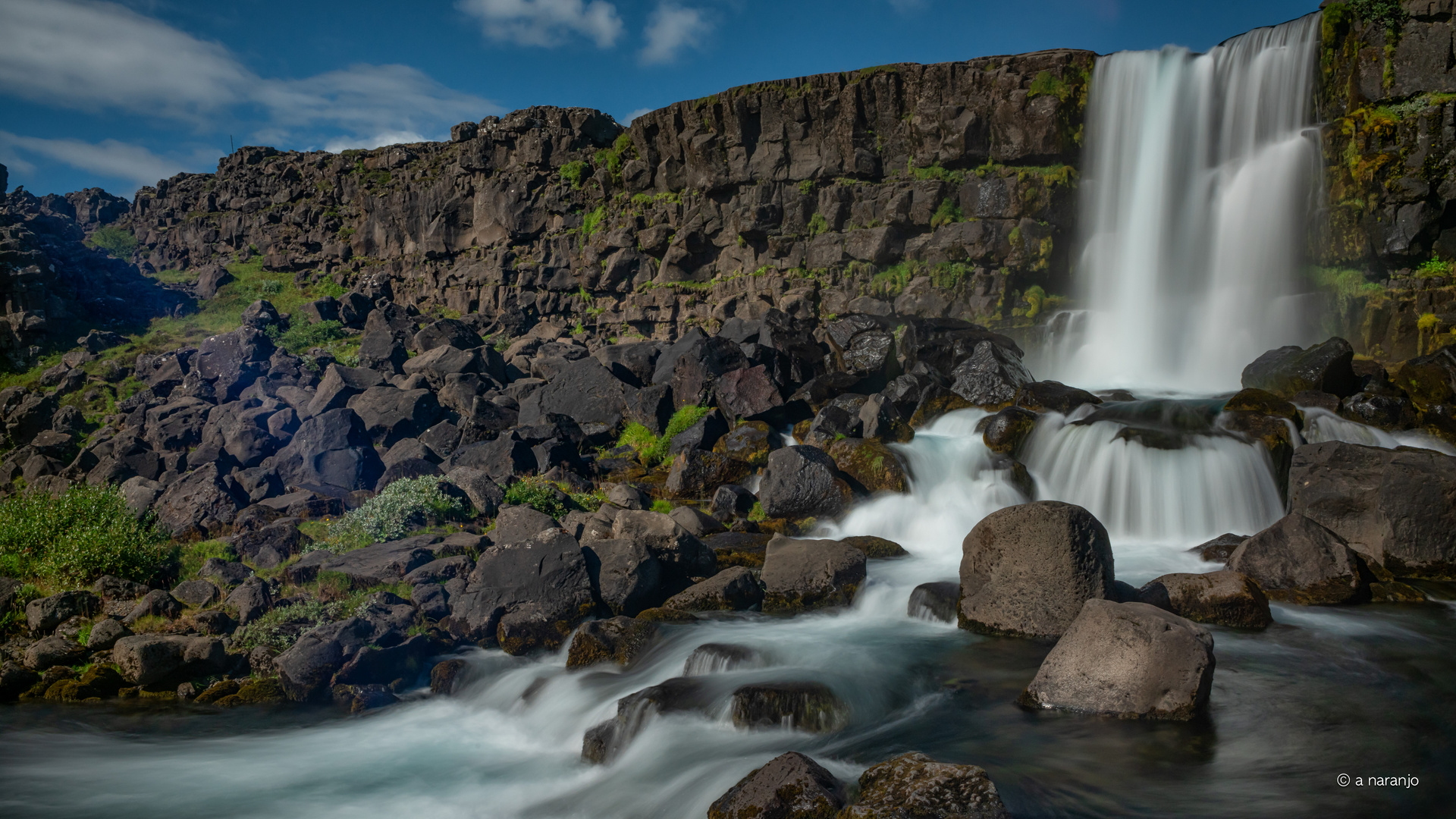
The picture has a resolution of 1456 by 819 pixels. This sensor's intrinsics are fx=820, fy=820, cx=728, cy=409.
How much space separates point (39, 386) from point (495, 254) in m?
22.7

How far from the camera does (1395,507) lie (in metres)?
11.5

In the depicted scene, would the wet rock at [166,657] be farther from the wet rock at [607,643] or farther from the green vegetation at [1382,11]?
the green vegetation at [1382,11]

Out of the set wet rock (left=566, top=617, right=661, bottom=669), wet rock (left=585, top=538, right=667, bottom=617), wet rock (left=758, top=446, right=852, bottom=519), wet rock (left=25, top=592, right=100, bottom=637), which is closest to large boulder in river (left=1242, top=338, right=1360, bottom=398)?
wet rock (left=758, top=446, right=852, bottom=519)

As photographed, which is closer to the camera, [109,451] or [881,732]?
[881,732]

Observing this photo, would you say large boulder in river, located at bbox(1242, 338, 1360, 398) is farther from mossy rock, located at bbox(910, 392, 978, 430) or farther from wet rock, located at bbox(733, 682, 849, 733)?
wet rock, located at bbox(733, 682, 849, 733)

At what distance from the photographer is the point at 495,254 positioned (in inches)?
1770

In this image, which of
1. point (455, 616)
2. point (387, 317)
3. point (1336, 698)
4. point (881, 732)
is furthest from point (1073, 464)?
point (387, 317)

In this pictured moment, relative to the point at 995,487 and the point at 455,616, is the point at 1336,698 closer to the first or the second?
the point at 995,487

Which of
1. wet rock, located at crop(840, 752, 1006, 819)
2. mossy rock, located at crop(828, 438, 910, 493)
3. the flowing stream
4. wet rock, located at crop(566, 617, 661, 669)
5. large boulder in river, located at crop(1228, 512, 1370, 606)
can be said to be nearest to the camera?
wet rock, located at crop(840, 752, 1006, 819)

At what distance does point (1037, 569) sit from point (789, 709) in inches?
144

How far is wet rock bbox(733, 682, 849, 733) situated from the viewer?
7.89m

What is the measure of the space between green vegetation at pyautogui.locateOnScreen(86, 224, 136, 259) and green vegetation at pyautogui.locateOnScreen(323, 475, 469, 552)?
64846 millimetres

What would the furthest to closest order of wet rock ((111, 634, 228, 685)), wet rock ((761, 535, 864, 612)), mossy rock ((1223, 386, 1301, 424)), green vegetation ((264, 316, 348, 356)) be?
green vegetation ((264, 316, 348, 356)), mossy rock ((1223, 386, 1301, 424)), wet rock ((761, 535, 864, 612)), wet rock ((111, 634, 228, 685))

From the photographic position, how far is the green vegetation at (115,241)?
6475cm
